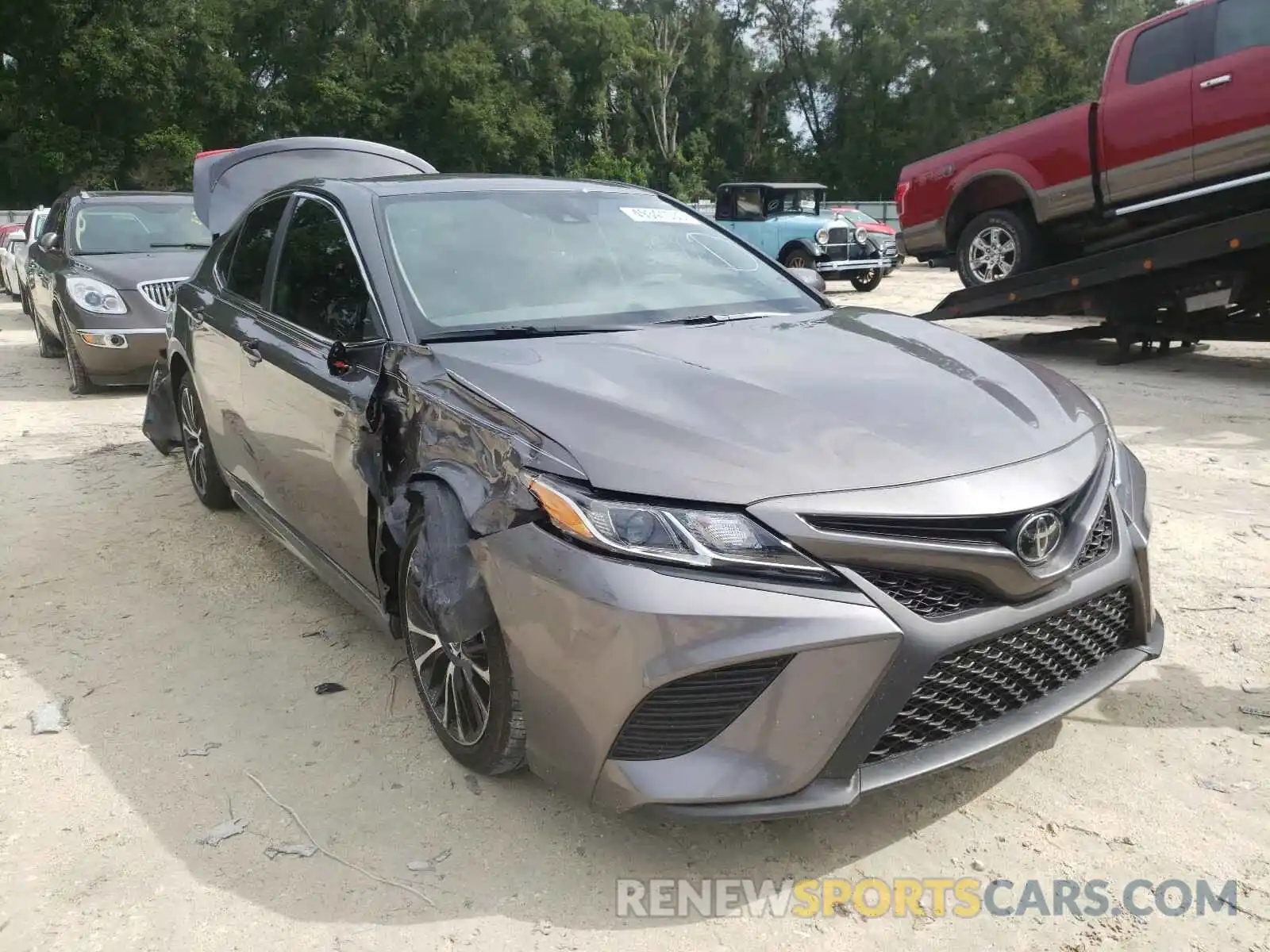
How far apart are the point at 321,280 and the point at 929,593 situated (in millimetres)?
2382

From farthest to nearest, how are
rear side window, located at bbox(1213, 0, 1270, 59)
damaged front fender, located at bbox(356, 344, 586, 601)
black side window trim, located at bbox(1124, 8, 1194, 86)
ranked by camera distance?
black side window trim, located at bbox(1124, 8, 1194, 86), rear side window, located at bbox(1213, 0, 1270, 59), damaged front fender, located at bbox(356, 344, 586, 601)

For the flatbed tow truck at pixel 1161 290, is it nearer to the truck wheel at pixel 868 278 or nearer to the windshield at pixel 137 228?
the windshield at pixel 137 228

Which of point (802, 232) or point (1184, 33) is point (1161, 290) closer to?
point (1184, 33)

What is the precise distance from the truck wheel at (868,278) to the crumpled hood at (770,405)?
16156mm

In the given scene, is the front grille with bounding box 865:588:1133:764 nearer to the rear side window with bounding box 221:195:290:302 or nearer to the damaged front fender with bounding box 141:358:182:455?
the rear side window with bounding box 221:195:290:302

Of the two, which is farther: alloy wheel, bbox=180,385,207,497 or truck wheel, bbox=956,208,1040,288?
truck wheel, bbox=956,208,1040,288

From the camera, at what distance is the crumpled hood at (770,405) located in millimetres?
2330

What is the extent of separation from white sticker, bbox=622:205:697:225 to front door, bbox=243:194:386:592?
3.48 feet

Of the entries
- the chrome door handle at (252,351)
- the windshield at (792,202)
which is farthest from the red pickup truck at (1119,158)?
the windshield at (792,202)

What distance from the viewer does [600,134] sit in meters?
55.0

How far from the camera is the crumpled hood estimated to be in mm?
2330

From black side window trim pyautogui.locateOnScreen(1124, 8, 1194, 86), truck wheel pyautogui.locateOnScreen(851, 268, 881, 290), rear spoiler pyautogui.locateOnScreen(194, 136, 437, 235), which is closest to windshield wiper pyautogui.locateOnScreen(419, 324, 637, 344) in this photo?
rear spoiler pyautogui.locateOnScreen(194, 136, 437, 235)

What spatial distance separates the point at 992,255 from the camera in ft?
32.0

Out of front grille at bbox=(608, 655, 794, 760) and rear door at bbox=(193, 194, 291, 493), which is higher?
rear door at bbox=(193, 194, 291, 493)
